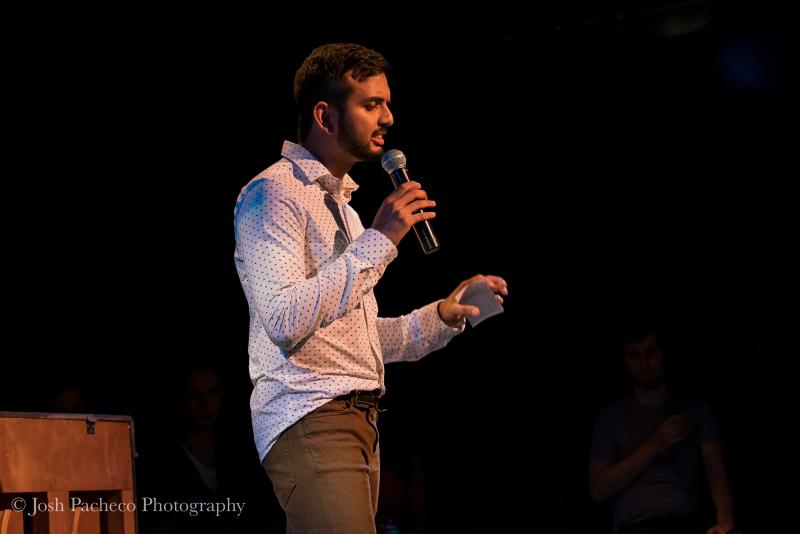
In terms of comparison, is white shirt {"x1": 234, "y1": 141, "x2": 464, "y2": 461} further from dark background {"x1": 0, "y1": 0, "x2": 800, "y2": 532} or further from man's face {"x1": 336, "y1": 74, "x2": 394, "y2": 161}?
dark background {"x1": 0, "y1": 0, "x2": 800, "y2": 532}

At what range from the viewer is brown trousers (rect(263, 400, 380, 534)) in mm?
1826

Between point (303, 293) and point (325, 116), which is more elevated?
point (325, 116)

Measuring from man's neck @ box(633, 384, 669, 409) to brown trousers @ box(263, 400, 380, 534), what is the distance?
2510 millimetres

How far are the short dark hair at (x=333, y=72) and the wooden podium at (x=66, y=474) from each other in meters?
0.85

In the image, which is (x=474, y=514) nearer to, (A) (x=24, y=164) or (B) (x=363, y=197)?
(B) (x=363, y=197)

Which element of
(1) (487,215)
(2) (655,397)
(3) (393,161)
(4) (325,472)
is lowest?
(4) (325,472)

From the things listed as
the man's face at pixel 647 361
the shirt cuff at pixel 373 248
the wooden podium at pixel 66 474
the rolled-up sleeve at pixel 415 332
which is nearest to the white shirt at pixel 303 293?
the shirt cuff at pixel 373 248

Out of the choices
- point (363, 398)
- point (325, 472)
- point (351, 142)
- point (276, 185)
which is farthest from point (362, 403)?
point (351, 142)

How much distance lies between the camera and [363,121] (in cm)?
215

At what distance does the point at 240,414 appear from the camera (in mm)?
4762

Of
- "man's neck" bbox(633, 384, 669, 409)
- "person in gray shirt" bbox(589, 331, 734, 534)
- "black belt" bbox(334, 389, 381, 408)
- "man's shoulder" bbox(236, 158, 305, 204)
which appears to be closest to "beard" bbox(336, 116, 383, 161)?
"man's shoulder" bbox(236, 158, 305, 204)

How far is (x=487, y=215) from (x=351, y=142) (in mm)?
2769

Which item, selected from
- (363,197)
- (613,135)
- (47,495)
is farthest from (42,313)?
(613,135)

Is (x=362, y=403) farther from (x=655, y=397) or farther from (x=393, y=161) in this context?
(x=655, y=397)
